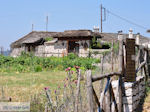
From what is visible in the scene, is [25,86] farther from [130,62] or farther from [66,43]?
[66,43]

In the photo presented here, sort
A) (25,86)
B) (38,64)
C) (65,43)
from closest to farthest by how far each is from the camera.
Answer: (25,86) → (38,64) → (65,43)

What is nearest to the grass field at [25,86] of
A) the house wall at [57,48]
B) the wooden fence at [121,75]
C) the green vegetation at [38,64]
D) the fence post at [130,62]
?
the wooden fence at [121,75]

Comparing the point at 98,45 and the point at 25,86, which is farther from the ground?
the point at 98,45

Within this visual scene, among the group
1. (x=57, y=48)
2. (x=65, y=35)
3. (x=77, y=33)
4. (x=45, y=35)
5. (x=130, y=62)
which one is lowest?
(x=130, y=62)

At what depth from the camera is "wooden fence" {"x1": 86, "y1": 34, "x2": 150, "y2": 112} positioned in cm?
351

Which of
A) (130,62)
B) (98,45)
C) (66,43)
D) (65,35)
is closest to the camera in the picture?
(130,62)

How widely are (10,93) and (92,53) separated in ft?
52.8

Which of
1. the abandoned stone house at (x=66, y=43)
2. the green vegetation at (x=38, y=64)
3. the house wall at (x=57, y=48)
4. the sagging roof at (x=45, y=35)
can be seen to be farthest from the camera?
the house wall at (x=57, y=48)

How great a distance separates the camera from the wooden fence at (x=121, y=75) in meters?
3.51

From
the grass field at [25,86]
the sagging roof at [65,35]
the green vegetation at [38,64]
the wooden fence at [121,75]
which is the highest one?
the sagging roof at [65,35]

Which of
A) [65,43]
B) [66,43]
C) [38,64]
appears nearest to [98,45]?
[66,43]

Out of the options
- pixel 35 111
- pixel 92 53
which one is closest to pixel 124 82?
pixel 35 111

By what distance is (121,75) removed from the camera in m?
5.49

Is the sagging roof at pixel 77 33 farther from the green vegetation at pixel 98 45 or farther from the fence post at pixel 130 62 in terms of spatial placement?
the fence post at pixel 130 62
